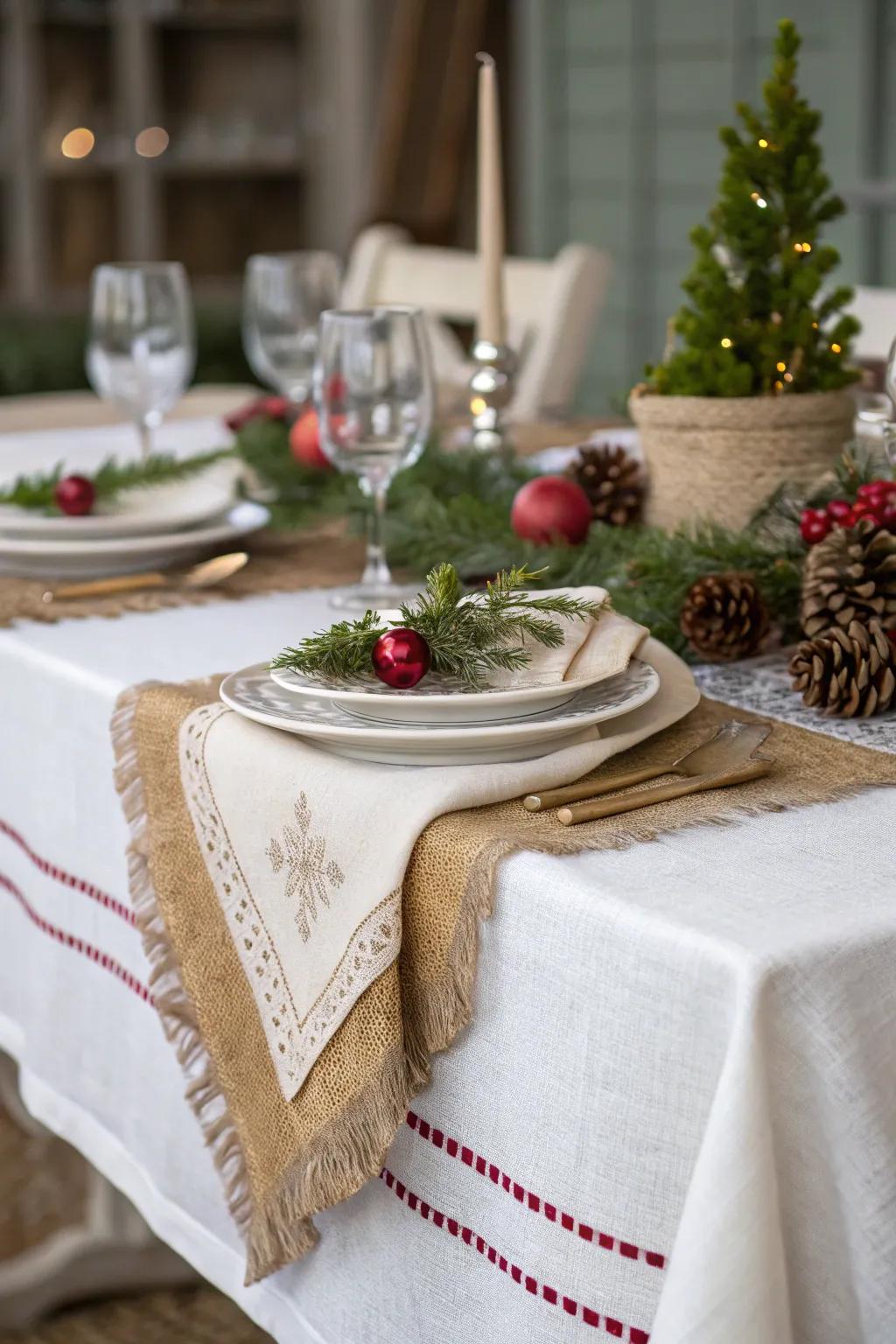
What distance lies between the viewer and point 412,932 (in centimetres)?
69

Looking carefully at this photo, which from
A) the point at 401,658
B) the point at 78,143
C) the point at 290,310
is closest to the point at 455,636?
the point at 401,658

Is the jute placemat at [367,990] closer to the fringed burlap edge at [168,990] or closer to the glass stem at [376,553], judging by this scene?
the fringed burlap edge at [168,990]

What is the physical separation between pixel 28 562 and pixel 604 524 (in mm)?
414

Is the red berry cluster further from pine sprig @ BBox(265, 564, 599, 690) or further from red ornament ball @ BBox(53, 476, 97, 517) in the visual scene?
red ornament ball @ BBox(53, 476, 97, 517)

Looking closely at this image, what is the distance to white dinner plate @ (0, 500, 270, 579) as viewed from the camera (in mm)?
1156

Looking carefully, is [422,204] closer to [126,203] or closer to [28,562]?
[126,203]

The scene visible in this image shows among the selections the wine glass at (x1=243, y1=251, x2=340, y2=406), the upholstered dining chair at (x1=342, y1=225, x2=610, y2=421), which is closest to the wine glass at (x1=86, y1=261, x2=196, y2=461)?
the wine glass at (x1=243, y1=251, x2=340, y2=406)

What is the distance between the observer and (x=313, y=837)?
28.0 inches

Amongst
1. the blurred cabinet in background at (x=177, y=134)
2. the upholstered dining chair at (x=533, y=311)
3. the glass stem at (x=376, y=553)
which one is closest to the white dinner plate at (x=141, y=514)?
the glass stem at (x=376, y=553)

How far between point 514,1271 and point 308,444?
87 centimetres

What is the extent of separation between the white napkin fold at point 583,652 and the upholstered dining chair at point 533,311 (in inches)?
46.6

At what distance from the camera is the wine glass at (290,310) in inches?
63.7

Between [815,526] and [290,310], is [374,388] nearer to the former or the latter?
[815,526]

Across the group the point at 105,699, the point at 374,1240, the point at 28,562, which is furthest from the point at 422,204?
the point at 374,1240
